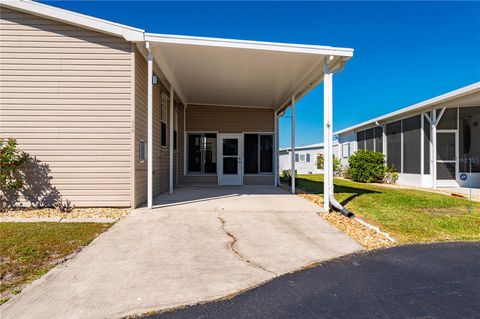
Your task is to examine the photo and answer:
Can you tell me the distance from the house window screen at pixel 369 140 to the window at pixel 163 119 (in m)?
12.3

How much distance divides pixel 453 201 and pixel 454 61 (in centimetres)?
1841

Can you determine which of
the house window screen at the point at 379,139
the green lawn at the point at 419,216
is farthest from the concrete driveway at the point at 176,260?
the house window screen at the point at 379,139

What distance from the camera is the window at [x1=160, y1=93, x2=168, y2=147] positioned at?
29.3 feet

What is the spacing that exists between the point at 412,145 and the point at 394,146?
170cm

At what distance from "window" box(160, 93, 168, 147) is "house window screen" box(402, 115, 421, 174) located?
9.90m

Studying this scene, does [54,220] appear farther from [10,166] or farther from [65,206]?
[10,166]

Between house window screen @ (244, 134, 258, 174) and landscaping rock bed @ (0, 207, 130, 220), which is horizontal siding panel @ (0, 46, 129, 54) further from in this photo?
house window screen @ (244, 134, 258, 174)

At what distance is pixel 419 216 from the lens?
20.6ft

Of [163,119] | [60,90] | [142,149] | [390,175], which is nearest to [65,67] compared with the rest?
[60,90]

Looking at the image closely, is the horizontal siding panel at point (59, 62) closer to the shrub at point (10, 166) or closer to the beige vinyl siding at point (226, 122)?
the shrub at point (10, 166)

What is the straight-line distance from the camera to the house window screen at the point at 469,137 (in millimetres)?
11453

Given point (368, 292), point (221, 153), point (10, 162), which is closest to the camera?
point (368, 292)

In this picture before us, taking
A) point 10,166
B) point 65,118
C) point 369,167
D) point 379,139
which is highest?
point 379,139

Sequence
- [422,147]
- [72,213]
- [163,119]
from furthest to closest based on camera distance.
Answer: [422,147], [163,119], [72,213]
